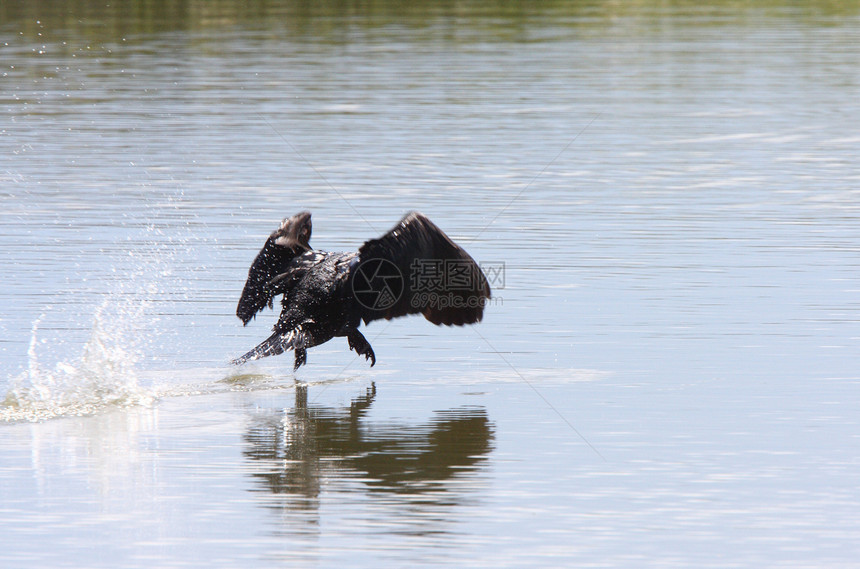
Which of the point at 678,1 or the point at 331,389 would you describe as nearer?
the point at 331,389

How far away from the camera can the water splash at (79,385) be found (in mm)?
7605

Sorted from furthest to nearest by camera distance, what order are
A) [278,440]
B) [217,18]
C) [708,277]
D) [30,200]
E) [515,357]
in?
[217,18]
[30,200]
[708,277]
[515,357]
[278,440]

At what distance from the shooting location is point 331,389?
8195 mm

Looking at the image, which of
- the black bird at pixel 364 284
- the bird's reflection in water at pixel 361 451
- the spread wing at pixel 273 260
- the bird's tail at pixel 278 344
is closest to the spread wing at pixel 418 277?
the black bird at pixel 364 284

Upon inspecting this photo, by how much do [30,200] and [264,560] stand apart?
30.8ft

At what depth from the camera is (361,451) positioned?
6980 millimetres

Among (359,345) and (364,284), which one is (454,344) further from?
(364,284)

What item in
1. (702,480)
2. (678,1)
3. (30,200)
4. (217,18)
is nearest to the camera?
(702,480)

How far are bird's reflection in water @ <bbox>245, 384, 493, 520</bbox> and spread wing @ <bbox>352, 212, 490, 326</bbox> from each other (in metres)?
0.56

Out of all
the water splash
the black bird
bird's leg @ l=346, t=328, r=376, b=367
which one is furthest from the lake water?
the black bird

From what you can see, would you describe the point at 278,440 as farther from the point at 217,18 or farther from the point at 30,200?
the point at 217,18

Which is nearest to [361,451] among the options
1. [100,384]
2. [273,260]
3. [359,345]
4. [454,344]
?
[359,345]

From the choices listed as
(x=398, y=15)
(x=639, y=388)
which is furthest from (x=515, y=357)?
(x=398, y=15)

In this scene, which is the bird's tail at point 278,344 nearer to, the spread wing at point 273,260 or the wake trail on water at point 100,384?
the wake trail on water at point 100,384
